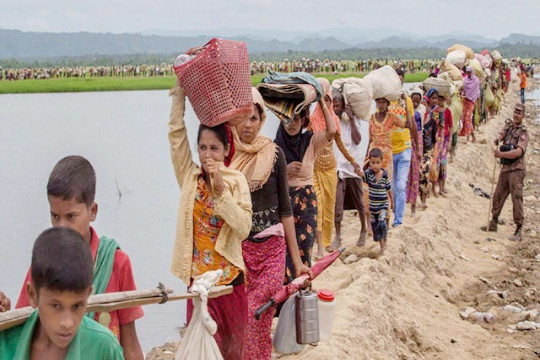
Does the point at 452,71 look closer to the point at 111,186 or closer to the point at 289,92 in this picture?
the point at 111,186

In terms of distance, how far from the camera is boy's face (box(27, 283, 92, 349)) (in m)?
2.01

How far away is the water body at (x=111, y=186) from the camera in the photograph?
9562 mm

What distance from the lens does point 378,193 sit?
7730 mm

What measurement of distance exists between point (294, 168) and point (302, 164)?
72 mm

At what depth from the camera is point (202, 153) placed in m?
3.90

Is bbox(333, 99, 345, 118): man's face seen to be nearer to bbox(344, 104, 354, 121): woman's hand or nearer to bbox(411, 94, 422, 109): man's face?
bbox(344, 104, 354, 121): woman's hand

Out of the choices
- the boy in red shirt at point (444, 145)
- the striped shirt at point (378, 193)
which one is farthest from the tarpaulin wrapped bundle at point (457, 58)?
the striped shirt at point (378, 193)

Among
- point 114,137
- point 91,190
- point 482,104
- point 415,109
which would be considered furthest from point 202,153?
point 114,137

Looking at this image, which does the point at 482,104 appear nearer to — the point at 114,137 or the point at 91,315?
the point at 114,137

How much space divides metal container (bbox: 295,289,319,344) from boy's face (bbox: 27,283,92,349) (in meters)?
2.91

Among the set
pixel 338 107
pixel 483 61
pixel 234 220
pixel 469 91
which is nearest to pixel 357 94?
pixel 338 107

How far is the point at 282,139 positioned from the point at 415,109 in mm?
4966

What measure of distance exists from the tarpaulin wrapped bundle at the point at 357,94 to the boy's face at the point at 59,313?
20.1 ft

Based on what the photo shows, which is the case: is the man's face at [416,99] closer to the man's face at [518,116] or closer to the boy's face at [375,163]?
the man's face at [518,116]
